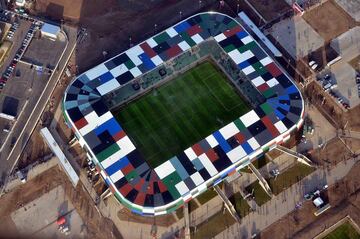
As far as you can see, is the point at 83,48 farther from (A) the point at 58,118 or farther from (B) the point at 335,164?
(B) the point at 335,164

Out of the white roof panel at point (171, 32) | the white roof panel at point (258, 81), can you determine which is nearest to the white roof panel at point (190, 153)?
the white roof panel at point (258, 81)

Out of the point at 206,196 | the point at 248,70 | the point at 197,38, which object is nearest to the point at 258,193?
the point at 206,196

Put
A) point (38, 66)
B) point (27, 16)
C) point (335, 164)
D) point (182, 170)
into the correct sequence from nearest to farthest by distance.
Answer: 1. point (182, 170)
2. point (335, 164)
3. point (38, 66)
4. point (27, 16)

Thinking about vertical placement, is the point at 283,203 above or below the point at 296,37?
below

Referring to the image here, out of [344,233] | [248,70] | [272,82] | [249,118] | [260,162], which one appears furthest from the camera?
[248,70]

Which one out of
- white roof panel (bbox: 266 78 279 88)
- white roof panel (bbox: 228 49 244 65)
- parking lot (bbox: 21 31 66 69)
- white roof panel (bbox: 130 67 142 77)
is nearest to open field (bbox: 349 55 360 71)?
white roof panel (bbox: 266 78 279 88)

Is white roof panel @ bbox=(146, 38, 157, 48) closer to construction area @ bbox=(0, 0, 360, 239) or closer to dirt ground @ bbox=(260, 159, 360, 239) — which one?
construction area @ bbox=(0, 0, 360, 239)

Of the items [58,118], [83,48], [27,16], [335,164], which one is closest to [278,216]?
[335,164]

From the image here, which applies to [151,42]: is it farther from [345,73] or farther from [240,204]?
[345,73]
